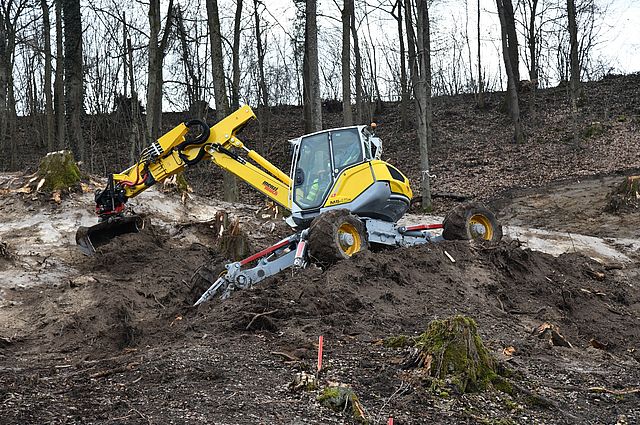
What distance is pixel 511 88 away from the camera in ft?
90.7

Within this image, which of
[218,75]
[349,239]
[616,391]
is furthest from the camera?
[218,75]

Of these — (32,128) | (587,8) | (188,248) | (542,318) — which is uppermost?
(587,8)

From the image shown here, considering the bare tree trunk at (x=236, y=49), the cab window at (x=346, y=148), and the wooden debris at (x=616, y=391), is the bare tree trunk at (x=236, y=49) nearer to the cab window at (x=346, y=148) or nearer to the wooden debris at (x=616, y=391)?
the cab window at (x=346, y=148)

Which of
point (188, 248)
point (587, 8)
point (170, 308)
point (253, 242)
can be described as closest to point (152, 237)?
point (188, 248)

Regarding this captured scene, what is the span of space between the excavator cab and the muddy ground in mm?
1230

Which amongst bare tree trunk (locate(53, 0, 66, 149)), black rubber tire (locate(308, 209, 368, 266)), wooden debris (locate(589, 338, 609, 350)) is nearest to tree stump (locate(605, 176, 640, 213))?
wooden debris (locate(589, 338, 609, 350))

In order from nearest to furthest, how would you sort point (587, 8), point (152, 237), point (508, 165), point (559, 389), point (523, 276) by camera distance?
point (559, 389)
point (523, 276)
point (152, 237)
point (508, 165)
point (587, 8)

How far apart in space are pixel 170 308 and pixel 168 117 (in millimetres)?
28328

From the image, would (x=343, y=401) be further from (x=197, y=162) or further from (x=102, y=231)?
(x=102, y=231)

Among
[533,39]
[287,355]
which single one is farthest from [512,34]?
[287,355]

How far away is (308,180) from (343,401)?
21.9 feet

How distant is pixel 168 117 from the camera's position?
1471 inches

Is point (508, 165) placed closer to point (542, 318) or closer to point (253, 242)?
point (253, 242)

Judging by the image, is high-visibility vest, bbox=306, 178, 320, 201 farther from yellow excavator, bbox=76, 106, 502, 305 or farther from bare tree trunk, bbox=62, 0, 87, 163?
bare tree trunk, bbox=62, 0, 87, 163
